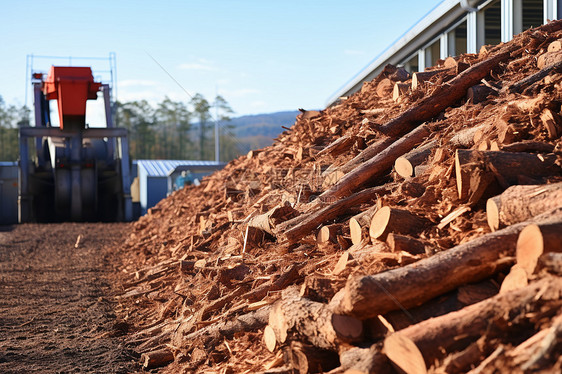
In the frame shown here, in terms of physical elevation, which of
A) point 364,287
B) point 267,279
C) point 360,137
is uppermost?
point 360,137

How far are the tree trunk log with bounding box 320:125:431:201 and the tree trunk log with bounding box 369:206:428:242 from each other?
172cm

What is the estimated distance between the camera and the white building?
37.0 ft

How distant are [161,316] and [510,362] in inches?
187

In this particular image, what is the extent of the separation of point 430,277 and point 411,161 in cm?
251

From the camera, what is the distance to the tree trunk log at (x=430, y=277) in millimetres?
3453

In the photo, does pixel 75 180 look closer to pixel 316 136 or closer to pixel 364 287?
pixel 316 136

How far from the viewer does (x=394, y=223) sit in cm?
459

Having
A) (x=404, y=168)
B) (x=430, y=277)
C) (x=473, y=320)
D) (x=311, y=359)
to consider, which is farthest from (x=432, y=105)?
(x=473, y=320)

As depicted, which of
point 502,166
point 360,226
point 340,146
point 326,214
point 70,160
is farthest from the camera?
point 70,160

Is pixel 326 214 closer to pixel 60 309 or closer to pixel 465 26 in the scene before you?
pixel 60 309

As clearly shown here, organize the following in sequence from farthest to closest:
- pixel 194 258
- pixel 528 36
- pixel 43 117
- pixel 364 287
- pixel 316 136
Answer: pixel 43 117 → pixel 316 136 → pixel 194 258 → pixel 528 36 → pixel 364 287

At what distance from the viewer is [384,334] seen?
3525 mm

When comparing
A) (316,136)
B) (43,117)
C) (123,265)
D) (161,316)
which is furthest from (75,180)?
(161,316)

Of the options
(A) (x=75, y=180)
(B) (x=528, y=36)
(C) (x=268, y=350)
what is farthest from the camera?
(A) (x=75, y=180)
